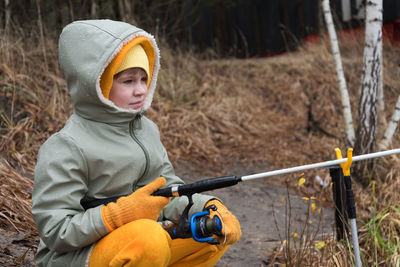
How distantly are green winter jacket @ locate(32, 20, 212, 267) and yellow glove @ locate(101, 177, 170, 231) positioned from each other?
0.03 metres

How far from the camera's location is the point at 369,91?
458cm

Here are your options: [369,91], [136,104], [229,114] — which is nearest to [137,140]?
[136,104]

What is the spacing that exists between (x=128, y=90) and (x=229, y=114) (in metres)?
4.63

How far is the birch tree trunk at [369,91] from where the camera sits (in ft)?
14.7

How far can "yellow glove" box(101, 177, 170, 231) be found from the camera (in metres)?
1.88

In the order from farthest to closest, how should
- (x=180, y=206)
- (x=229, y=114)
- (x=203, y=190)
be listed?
(x=229, y=114), (x=180, y=206), (x=203, y=190)

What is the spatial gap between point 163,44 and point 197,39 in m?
4.21

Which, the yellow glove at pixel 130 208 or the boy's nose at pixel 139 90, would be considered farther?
the boy's nose at pixel 139 90

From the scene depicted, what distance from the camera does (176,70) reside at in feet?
24.1

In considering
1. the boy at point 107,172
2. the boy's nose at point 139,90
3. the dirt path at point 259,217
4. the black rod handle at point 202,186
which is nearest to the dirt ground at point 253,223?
the dirt path at point 259,217

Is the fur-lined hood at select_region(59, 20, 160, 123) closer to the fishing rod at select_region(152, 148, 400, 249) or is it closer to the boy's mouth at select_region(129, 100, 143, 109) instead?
the boy's mouth at select_region(129, 100, 143, 109)

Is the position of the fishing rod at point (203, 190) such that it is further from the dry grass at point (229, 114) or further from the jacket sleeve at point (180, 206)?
the dry grass at point (229, 114)

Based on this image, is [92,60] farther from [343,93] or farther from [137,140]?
[343,93]

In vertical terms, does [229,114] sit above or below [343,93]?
below
